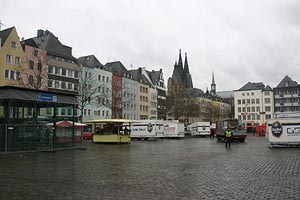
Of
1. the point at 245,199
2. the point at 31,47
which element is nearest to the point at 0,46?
the point at 31,47

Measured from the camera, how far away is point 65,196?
911 cm

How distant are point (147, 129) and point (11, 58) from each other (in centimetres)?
2757

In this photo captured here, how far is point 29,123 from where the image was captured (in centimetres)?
2688

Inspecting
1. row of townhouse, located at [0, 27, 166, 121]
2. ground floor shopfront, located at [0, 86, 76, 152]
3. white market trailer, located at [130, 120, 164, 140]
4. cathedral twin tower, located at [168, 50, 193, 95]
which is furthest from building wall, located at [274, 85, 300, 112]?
ground floor shopfront, located at [0, 86, 76, 152]

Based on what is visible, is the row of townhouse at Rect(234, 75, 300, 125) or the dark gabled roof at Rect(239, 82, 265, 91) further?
the dark gabled roof at Rect(239, 82, 265, 91)

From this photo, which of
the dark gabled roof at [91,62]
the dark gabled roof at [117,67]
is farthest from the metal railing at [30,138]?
the dark gabled roof at [117,67]

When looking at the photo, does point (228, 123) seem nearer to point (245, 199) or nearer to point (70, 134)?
point (70, 134)

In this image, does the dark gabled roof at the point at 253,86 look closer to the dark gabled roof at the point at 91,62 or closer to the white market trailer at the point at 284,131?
the dark gabled roof at the point at 91,62

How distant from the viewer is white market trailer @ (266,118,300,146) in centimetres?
3041

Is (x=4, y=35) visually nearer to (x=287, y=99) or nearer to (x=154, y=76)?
(x=154, y=76)

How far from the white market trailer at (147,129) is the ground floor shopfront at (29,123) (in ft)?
68.5

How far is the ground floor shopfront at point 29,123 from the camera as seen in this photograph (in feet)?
79.8

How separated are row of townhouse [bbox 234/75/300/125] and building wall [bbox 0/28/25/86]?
275ft

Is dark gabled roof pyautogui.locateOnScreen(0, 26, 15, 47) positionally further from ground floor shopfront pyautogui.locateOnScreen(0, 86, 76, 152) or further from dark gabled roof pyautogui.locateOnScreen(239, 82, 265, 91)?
dark gabled roof pyautogui.locateOnScreen(239, 82, 265, 91)
